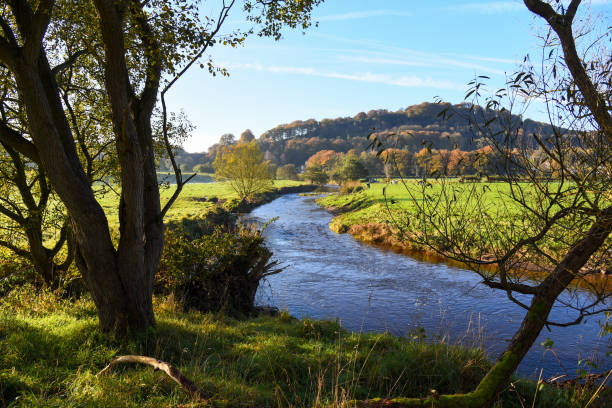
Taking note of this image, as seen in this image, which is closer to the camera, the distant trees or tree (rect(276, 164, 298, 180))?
tree (rect(276, 164, 298, 180))

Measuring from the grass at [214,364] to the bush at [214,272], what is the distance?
1.86 meters

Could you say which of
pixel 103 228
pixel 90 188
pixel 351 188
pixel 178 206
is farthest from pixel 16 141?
pixel 351 188

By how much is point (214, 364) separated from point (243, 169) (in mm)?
43542

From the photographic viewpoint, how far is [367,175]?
7419 cm

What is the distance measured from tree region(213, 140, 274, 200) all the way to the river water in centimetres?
2695

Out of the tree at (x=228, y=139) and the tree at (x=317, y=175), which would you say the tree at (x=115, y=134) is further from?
the tree at (x=228, y=139)

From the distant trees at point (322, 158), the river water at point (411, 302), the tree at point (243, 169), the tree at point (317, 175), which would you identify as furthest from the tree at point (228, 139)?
the river water at point (411, 302)

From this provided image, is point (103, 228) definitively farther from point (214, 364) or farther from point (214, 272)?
point (214, 272)

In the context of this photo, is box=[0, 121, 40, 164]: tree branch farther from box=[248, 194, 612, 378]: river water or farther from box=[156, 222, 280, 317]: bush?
box=[248, 194, 612, 378]: river water

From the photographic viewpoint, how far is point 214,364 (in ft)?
19.5

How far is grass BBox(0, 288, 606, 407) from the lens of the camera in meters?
4.21

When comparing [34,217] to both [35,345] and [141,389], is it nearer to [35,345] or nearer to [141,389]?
[35,345]

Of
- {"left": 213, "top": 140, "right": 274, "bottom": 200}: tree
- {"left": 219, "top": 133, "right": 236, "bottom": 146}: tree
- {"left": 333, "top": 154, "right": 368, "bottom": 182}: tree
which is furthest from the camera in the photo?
{"left": 219, "top": 133, "right": 236, "bottom": 146}: tree

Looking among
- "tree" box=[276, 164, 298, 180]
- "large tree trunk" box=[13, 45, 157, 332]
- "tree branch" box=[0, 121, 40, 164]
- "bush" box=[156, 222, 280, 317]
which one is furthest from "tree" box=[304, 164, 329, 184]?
"tree branch" box=[0, 121, 40, 164]
